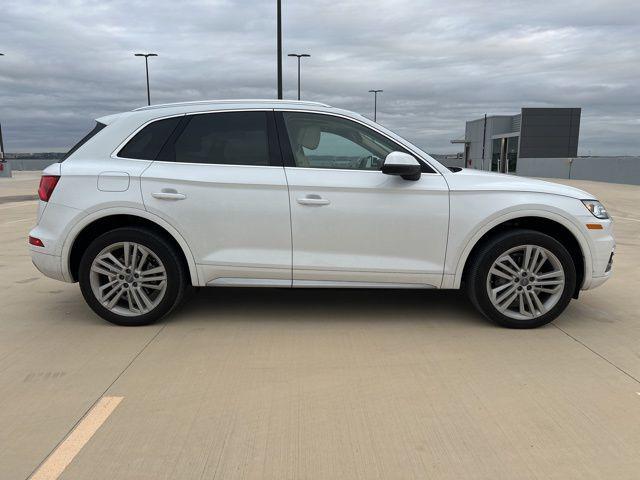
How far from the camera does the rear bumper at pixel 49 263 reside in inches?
170

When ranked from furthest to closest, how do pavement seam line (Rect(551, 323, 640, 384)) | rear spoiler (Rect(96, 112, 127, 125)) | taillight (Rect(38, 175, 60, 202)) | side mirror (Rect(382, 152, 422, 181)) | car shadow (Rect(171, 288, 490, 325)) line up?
car shadow (Rect(171, 288, 490, 325))
rear spoiler (Rect(96, 112, 127, 125))
taillight (Rect(38, 175, 60, 202))
side mirror (Rect(382, 152, 422, 181))
pavement seam line (Rect(551, 323, 640, 384))

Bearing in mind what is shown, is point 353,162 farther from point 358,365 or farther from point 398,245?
point 358,365

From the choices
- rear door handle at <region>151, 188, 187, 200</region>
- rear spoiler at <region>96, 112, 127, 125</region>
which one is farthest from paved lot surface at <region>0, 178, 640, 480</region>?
rear spoiler at <region>96, 112, 127, 125</region>

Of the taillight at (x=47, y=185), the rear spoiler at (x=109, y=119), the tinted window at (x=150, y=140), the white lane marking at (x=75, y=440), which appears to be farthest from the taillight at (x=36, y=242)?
the white lane marking at (x=75, y=440)

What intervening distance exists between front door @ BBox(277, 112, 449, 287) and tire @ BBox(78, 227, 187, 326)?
1031 millimetres

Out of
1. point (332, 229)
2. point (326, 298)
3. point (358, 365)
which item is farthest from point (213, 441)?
point (326, 298)

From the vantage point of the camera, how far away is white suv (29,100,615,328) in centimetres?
420

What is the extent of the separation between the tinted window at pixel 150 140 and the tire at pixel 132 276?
622 millimetres

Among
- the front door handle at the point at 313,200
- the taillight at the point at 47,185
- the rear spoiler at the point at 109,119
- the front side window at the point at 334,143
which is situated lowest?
the front door handle at the point at 313,200

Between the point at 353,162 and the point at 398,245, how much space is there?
2.52 ft

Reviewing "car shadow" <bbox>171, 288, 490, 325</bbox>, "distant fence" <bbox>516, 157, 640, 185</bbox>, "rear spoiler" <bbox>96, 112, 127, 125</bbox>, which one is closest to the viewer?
"rear spoiler" <bbox>96, 112, 127, 125</bbox>

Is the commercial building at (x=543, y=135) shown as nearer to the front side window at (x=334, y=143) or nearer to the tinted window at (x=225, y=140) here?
the front side window at (x=334, y=143)

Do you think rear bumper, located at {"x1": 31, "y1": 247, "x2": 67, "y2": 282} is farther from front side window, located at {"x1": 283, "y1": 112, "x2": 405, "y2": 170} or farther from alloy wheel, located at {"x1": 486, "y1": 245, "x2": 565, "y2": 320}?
alloy wheel, located at {"x1": 486, "y1": 245, "x2": 565, "y2": 320}

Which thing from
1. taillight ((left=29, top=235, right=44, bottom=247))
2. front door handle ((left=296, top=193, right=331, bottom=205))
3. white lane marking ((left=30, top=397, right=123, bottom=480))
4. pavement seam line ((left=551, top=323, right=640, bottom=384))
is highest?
front door handle ((left=296, top=193, right=331, bottom=205))
